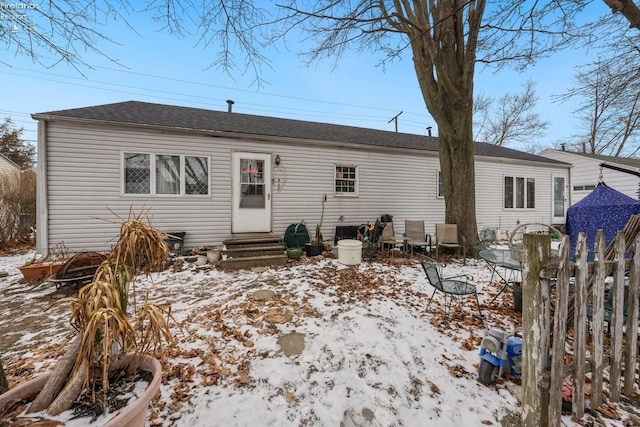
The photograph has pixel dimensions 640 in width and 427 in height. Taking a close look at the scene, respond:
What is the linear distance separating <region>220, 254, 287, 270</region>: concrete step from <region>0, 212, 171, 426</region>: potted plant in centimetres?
415

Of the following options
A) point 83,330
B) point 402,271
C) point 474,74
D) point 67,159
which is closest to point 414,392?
point 83,330

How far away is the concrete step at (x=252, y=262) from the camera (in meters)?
5.61

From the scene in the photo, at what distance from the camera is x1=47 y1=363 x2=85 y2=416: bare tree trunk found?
3.86 ft

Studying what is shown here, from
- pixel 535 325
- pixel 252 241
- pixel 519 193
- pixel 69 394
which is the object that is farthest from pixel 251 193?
pixel 519 193

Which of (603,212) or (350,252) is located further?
(350,252)

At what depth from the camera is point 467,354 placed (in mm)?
2582

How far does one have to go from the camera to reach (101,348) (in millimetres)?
1350

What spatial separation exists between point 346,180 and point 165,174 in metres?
5.40

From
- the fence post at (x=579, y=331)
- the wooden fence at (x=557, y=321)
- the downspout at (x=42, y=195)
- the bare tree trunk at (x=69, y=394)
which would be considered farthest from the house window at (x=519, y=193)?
the downspout at (x=42, y=195)

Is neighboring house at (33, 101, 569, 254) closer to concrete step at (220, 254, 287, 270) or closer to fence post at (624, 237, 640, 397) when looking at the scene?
concrete step at (220, 254, 287, 270)

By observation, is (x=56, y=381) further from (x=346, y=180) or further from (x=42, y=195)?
(x=346, y=180)

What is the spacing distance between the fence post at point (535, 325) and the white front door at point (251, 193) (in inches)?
260

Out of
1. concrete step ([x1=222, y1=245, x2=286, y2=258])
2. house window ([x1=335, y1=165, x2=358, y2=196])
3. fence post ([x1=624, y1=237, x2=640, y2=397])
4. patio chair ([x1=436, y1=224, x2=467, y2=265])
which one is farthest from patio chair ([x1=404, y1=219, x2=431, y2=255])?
fence post ([x1=624, y1=237, x2=640, y2=397])

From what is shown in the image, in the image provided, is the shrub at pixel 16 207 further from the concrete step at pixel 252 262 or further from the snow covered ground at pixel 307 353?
the concrete step at pixel 252 262
